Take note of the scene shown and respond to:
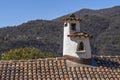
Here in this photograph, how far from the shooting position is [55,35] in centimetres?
9906

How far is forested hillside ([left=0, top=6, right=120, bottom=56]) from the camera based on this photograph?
8244cm

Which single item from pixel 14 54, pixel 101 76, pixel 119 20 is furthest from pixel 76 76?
pixel 119 20

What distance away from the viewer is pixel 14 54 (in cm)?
4559

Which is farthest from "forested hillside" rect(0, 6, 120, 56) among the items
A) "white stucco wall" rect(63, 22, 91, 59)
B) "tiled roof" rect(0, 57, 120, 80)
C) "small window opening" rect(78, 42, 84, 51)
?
"tiled roof" rect(0, 57, 120, 80)

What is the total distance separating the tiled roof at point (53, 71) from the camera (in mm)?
24047

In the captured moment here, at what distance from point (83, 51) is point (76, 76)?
2.90 metres

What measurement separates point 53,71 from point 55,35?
244ft

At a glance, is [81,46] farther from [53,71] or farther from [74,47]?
[53,71]

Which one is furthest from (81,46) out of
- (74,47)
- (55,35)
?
(55,35)

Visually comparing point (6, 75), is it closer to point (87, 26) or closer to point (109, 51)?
point (109, 51)

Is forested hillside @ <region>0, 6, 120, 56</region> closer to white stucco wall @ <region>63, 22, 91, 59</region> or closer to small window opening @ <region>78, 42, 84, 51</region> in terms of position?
white stucco wall @ <region>63, 22, 91, 59</region>

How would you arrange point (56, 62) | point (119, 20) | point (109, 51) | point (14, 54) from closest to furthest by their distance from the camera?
point (56, 62), point (14, 54), point (109, 51), point (119, 20)

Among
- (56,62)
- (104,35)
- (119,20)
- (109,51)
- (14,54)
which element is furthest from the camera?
(119,20)

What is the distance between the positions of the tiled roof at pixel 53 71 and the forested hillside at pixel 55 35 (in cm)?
4969
